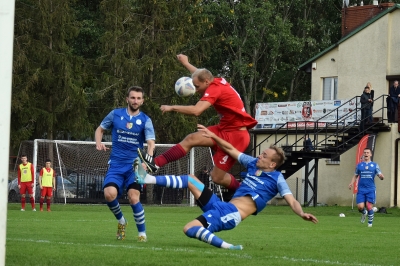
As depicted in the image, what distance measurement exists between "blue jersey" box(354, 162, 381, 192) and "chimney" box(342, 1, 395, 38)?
21.4 meters

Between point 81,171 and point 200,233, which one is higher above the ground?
point 200,233

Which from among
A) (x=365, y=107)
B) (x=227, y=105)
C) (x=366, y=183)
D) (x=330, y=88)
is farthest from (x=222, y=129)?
(x=330, y=88)

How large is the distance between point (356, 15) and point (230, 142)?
3300 centimetres

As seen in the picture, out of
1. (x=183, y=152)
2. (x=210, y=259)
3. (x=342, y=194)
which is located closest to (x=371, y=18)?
(x=342, y=194)

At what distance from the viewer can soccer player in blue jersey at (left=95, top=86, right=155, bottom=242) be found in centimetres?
1221

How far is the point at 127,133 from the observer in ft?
40.4

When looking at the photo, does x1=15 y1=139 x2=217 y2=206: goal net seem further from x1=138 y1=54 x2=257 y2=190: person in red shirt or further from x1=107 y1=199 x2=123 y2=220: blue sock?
x1=138 y1=54 x2=257 y2=190: person in red shirt

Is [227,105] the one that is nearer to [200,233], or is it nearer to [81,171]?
[200,233]

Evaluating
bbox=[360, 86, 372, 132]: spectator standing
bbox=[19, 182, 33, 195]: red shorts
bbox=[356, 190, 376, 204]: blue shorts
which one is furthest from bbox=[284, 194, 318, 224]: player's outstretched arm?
bbox=[360, 86, 372, 132]: spectator standing

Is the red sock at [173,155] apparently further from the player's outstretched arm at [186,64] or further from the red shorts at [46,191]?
the red shorts at [46,191]

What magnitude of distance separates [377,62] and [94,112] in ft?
47.1

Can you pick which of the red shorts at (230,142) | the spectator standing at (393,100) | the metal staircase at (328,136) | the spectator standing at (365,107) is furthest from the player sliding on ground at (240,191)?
the spectator standing at (393,100)

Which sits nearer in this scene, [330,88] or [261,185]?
[261,185]

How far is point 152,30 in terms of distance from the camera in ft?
140
